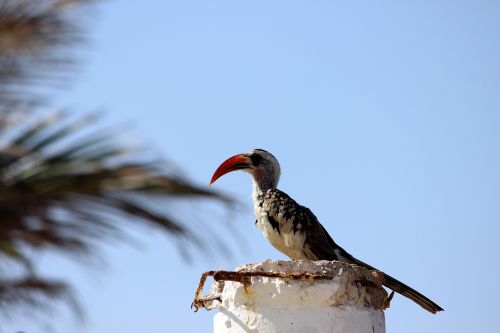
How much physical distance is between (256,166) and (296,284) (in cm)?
309

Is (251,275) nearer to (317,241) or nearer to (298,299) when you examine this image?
(298,299)

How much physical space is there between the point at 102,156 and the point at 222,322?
127 inches

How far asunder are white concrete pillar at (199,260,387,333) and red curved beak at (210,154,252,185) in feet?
9.45

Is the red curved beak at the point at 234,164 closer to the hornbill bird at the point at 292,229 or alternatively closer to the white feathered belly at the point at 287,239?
the hornbill bird at the point at 292,229

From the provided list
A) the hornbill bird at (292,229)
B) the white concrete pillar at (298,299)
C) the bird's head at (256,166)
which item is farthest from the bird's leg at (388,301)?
the bird's head at (256,166)

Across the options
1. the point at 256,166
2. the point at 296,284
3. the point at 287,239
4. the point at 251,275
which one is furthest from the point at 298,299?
the point at 256,166

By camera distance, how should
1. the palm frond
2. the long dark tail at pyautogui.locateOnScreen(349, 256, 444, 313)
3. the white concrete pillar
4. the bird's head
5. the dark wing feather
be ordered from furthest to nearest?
the bird's head
the dark wing feather
the long dark tail at pyautogui.locateOnScreen(349, 256, 444, 313)
the white concrete pillar
the palm frond

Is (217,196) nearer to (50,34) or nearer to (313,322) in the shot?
(50,34)

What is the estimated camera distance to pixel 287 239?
295 inches

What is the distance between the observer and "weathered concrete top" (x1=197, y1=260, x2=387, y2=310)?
17.2ft

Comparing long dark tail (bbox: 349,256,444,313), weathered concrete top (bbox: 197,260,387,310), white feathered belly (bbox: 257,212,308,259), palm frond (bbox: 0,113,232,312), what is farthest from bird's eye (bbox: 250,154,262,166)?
palm frond (bbox: 0,113,232,312)

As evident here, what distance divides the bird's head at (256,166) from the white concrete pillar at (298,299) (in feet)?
9.30

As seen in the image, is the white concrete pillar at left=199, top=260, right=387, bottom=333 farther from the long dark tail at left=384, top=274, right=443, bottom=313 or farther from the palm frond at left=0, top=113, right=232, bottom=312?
the palm frond at left=0, top=113, right=232, bottom=312

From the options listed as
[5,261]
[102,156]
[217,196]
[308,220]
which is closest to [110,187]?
[102,156]
